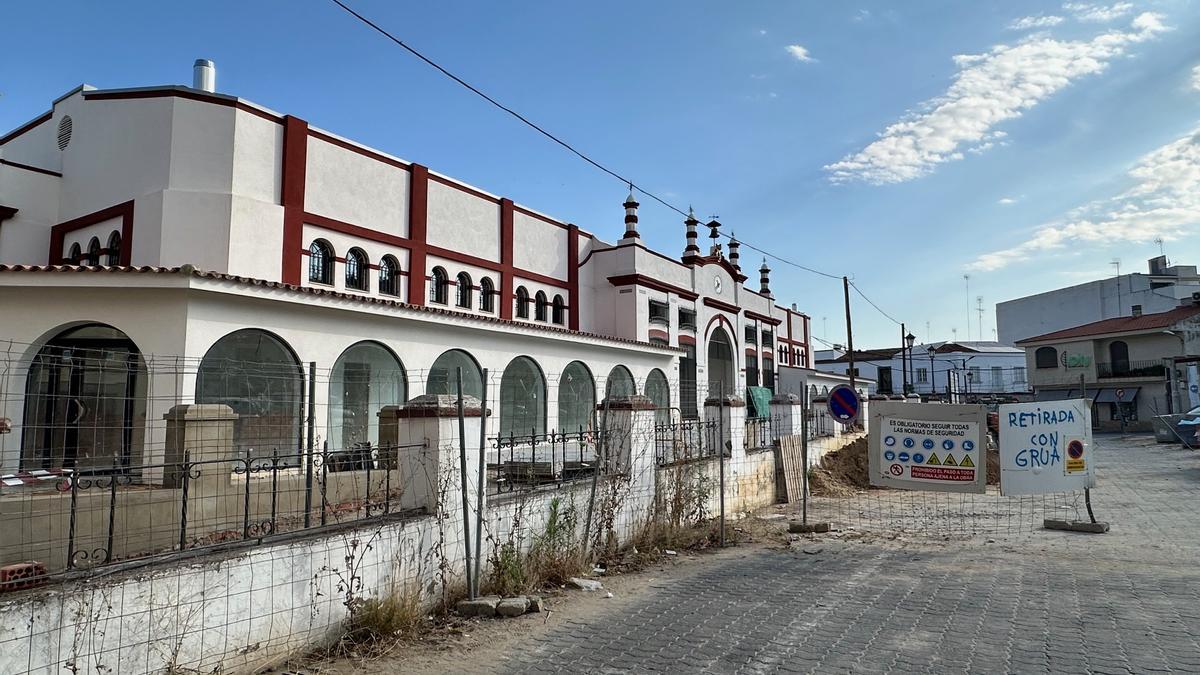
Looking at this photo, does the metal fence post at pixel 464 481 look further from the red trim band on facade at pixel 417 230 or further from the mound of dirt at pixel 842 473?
the red trim band on facade at pixel 417 230

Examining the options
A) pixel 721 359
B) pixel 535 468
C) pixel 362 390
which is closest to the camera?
pixel 535 468

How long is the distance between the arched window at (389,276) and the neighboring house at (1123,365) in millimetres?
38763

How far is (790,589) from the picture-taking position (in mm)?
7168

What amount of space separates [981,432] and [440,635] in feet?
27.6

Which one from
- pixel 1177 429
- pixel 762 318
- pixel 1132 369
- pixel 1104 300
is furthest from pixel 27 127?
pixel 1104 300

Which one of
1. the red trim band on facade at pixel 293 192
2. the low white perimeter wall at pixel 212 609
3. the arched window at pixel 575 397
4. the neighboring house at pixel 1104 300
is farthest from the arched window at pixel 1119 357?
the low white perimeter wall at pixel 212 609

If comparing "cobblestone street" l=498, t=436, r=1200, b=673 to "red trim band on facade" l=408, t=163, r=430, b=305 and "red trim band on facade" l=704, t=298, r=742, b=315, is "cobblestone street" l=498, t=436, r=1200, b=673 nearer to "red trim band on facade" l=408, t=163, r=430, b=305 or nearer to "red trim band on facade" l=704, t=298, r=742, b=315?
"red trim band on facade" l=408, t=163, r=430, b=305

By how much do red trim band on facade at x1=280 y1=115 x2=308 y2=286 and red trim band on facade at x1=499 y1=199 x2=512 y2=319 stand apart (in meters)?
6.48

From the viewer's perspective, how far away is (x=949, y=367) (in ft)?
220

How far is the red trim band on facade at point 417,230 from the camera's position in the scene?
17.4m

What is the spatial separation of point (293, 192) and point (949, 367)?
217ft

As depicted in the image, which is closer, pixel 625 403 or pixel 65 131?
pixel 625 403

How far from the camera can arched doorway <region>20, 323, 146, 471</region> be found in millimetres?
10406

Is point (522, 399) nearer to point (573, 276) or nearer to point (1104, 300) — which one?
point (573, 276)
